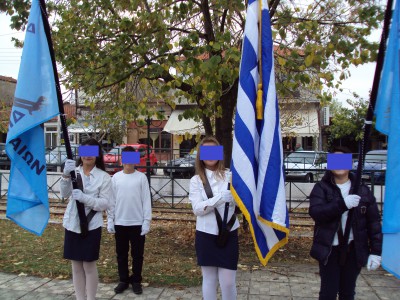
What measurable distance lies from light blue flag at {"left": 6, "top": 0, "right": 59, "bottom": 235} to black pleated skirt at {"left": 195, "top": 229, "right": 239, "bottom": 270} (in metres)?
1.63

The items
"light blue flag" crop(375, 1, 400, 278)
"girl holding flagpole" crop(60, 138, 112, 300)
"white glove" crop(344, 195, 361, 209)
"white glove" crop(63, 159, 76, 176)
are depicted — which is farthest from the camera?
"girl holding flagpole" crop(60, 138, 112, 300)

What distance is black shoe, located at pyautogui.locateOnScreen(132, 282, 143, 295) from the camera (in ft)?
17.6

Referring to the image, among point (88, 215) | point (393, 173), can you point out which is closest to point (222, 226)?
point (88, 215)

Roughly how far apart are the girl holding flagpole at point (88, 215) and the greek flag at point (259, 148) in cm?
155

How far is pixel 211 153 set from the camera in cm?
416

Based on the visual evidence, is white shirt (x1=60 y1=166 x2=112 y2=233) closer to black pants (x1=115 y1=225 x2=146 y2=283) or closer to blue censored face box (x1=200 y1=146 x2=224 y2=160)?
black pants (x1=115 y1=225 x2=146 y2=283)

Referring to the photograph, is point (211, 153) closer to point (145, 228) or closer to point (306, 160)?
point (145, 228)

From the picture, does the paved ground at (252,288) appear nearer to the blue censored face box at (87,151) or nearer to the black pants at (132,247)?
the black pants at (132,247)

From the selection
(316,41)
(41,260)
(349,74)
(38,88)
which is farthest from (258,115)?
(41,260)

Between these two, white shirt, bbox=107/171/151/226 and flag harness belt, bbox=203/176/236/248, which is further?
white shirt, bbox=107/171/151/226

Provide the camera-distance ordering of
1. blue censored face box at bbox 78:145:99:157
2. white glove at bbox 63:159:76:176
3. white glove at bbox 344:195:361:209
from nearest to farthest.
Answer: white glove at bbox 344:195:361:209
white glove at bbox 63:159:76:176
blue censored face box at bbox 78:145:99:157

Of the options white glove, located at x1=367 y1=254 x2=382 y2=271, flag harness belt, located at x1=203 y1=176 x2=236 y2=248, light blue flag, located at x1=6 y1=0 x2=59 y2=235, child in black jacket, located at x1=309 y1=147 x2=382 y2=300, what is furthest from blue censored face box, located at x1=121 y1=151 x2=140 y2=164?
white glove, located at x1=367 y1=254 x2=382 y2=271

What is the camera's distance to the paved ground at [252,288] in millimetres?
5352

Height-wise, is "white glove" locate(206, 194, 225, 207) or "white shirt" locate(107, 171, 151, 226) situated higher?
"white glove" locate(206, 194, 225, 207)
